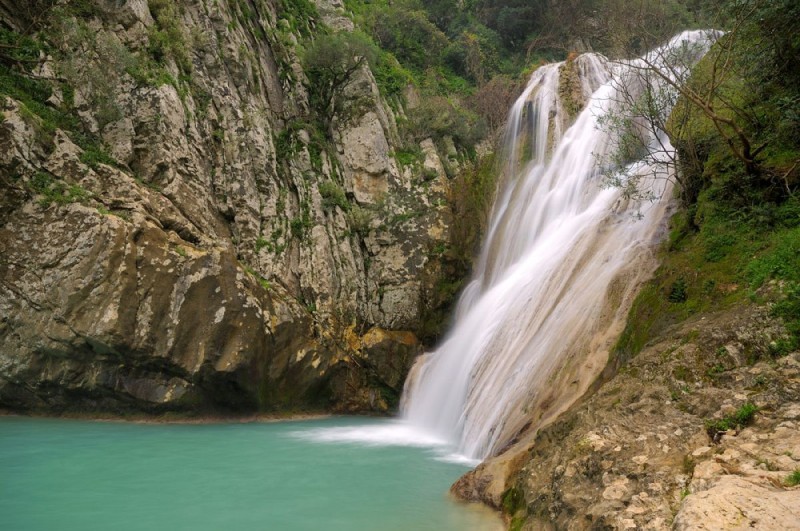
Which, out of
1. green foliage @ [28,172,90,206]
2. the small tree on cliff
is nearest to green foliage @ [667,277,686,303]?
green foliage @ [28,172,90,206]

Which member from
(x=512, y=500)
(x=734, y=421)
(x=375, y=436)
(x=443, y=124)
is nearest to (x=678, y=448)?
(x=734, y=421)

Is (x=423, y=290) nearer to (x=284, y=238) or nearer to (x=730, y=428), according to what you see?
(x=284, y=238)

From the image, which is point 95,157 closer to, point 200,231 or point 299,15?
point 200,231

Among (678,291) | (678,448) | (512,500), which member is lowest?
(512,500)

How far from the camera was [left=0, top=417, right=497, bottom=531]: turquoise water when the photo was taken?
21.5ft

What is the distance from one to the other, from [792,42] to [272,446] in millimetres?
11850

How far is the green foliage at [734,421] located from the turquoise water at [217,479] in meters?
2.80

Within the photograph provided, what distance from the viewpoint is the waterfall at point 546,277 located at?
30.6 feet

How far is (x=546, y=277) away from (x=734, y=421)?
7656mm

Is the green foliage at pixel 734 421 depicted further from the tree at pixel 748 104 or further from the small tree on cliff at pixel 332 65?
the small tree on cliff at pixel 332 65

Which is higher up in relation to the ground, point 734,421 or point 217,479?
point 734,421

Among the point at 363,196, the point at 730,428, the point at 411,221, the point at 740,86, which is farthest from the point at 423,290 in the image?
the point at 730,428

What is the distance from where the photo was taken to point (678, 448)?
4812 millimetres

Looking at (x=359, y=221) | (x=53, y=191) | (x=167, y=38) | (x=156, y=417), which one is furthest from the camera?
(x=359, y=221)
